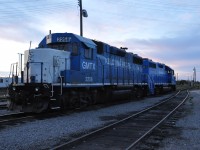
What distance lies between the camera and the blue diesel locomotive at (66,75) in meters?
14.2

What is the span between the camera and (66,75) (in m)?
15.5

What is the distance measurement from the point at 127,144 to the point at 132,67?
18670mm

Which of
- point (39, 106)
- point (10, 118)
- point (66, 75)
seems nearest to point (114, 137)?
point (39, 106)

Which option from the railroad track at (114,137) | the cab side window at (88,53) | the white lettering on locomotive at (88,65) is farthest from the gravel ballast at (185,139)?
the cab side window at (88,53)

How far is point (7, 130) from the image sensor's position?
10.2 m

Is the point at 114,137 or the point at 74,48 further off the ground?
the point at 74,48

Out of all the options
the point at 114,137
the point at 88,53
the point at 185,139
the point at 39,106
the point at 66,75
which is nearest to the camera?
the point at 185,139

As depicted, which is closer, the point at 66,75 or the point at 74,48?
the point at 66,75

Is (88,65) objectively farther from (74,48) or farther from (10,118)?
(10,118)

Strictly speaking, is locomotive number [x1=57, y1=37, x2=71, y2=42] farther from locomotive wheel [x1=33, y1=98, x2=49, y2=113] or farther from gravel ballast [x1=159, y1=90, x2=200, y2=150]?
gravel ballast [x1=159, y1=90, x2=200, y2=150]

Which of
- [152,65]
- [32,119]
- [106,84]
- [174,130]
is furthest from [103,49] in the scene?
[152,65]

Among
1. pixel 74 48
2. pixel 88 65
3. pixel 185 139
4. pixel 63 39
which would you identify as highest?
pixel 63 39

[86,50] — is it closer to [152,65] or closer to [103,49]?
[103,49]

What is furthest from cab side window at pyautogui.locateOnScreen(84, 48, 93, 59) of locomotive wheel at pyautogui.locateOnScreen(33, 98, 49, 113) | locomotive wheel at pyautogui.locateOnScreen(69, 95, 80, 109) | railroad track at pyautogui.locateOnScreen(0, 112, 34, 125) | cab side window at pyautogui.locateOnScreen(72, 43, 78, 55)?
railroad track at pyautogui.locateOnScreen(0, 112, 34, 125)
